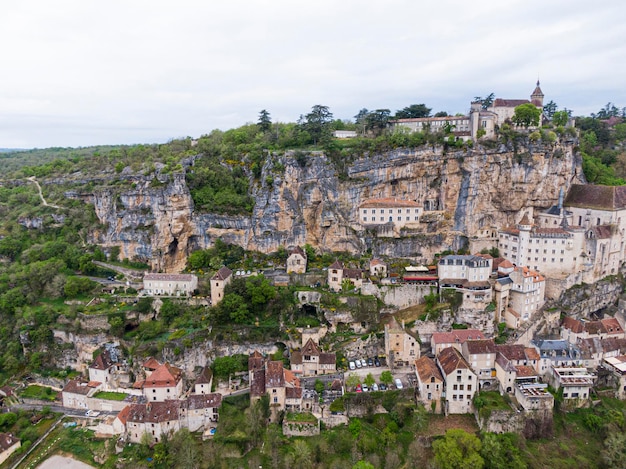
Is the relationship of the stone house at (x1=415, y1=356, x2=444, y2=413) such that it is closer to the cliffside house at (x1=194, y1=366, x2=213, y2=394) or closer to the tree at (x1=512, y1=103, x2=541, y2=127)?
the cliffside house at (x1=194, y1=366, x2=213, y2=394)

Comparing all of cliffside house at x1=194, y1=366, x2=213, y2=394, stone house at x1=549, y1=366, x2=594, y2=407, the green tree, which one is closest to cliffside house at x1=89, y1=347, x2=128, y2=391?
cliffside house at x1=194, y1=366, x2=213, y2=394

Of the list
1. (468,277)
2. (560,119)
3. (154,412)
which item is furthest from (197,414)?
(560,119)

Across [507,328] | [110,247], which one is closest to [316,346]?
[507,328]

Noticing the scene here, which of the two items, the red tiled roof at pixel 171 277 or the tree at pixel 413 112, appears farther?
the tree at pixel 413 112

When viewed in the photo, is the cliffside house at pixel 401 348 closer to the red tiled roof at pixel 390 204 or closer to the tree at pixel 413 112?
the red tiled roof at pixel 390 204

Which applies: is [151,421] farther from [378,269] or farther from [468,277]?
[468,277]

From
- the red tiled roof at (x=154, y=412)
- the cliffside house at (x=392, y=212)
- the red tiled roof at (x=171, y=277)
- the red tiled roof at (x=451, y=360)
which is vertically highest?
the cliffside house at (x=392, y=212)

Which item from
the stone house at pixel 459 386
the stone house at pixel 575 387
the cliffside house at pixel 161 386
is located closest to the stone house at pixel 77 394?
the cliffside house at pixel 161 386
